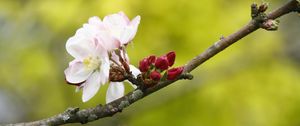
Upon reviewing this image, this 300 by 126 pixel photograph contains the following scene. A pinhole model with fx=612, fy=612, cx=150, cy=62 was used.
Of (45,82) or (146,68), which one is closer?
(146,68)

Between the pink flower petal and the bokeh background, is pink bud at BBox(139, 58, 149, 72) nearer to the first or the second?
the pink flower petal

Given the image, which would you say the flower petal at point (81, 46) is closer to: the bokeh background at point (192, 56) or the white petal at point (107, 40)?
the white petal at point (107, 40)

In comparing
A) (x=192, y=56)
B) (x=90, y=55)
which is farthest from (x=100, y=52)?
(x=192, y=56)

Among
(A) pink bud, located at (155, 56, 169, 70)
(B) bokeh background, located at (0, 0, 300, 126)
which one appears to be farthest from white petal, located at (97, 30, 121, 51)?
(B) bokeh background, located at (0, 0, 300, 126)

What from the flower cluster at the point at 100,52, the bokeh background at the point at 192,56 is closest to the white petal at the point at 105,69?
the flower cluster at the point at 100,52

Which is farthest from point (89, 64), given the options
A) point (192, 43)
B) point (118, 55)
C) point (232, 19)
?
point (232, 19)

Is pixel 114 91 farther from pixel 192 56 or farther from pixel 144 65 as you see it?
pixel 192 56

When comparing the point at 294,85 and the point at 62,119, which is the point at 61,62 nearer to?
the point at 294,85
